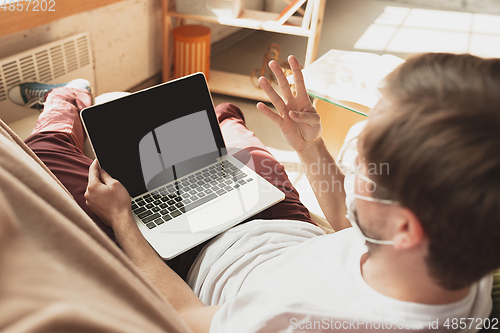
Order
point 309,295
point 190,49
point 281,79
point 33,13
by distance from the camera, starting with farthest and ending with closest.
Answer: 1. point 190,49
2. point 33,13
3. point 281,79
4. point 309,295

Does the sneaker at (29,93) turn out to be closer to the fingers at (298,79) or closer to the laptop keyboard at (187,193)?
the laptop keyboard at (187,193)

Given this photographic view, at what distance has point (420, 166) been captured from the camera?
463mm

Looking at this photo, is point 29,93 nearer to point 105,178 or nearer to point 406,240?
point 105,178

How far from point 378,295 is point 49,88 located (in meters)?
1.56

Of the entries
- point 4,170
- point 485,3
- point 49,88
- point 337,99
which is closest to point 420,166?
point 4,170

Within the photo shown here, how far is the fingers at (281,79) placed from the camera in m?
1.00

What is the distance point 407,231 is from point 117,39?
83.4 inches

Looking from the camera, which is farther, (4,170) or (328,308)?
(328,308)

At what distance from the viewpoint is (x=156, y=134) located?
1.04 m

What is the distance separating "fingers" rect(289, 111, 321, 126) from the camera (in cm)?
100

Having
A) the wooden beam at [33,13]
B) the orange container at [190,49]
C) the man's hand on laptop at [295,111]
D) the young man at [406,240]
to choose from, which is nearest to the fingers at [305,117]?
the man's hand on laptop at [295,111]

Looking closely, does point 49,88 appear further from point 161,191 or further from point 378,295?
point 378,295

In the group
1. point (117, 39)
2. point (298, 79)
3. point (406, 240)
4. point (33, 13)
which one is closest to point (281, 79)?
point (298, 79)

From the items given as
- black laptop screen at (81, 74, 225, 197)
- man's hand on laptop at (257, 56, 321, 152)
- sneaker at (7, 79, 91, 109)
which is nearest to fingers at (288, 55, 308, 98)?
man's hand on laptop at (257, 56, 321, 152)
